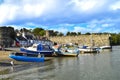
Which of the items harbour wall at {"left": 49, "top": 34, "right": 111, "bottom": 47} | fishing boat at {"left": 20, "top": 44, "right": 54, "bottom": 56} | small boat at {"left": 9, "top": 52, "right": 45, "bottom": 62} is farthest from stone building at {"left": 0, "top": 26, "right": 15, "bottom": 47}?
small boat at {"left": 9, "top": 52, "right": 45, "bottom": 62}

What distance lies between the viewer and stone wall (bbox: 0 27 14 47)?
121m

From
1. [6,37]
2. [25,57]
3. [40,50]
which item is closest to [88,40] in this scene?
[6,37]

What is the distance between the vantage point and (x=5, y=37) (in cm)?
12381

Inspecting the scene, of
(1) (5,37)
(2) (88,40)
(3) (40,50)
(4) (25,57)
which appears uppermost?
(1) (5,37)

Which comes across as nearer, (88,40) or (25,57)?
(25,57)

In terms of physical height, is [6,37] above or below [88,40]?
above

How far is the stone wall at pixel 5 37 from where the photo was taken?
121419 mm

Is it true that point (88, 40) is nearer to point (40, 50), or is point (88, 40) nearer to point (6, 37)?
point (6, 37)

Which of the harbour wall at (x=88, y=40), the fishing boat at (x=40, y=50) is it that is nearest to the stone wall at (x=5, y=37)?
the fishing boat at (x=40, y=50)

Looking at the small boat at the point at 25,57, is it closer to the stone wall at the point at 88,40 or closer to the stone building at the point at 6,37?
the stone building at the point at 6,37

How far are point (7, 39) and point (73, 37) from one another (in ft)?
210

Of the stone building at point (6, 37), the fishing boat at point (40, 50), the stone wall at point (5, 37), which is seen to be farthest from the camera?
the stone building at point (6, 37)

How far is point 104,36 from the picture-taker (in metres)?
172

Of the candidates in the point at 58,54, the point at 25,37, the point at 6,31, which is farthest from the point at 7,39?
the point at 58,54
